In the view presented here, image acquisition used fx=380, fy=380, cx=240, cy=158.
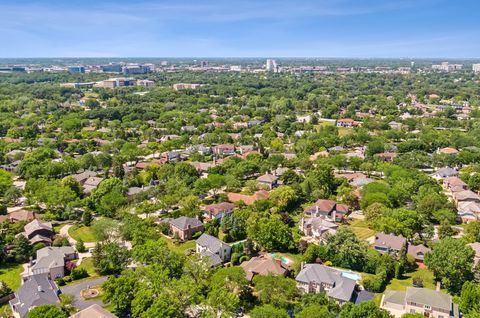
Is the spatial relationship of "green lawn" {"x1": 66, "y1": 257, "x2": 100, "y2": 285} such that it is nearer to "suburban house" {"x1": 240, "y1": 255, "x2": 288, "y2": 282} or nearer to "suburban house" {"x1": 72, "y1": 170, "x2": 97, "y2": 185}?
"suburban house" {"x1": 240, "y1": 255, "x2": 288, "y2": 282}

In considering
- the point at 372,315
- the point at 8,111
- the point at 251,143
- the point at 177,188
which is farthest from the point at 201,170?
the point at 8,111

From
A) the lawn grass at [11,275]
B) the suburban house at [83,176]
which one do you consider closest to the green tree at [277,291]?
the lawn grass at [11,275]

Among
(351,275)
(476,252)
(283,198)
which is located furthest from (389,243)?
(283,198)

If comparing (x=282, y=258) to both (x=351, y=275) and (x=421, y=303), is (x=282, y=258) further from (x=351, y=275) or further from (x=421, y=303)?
(x=421, y=303)

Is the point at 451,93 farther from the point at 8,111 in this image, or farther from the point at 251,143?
the point at 8,111

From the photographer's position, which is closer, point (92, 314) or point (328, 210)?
point (92, 314)

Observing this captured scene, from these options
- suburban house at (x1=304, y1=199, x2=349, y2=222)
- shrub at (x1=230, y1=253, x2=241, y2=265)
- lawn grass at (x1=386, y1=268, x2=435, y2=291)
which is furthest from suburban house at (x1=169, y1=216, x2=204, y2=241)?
lawn grass at (x1=386, y1=268, x2=435, y2=291)
